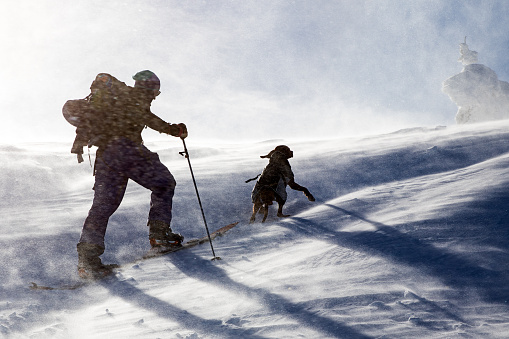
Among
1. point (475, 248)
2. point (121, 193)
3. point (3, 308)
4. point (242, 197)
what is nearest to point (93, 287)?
point (3, 308)

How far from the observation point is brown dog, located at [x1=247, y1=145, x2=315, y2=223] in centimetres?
510

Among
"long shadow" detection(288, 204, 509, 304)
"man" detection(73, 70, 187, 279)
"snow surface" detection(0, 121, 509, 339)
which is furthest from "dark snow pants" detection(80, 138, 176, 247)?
"long shadow" detection(288, 204, 509, 304)

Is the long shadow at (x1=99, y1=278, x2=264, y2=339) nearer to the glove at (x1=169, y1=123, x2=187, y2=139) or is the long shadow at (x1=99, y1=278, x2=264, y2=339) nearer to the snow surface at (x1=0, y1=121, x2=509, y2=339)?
the snow surface at (x1=0, y1=121, x2=509, y2=339)

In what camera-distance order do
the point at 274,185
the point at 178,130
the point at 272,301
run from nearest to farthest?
1. the point at 272,301
2. the point at 178,130
3. the point at 274,185

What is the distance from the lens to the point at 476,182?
410 centimetres

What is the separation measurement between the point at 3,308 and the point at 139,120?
2038 millimetres

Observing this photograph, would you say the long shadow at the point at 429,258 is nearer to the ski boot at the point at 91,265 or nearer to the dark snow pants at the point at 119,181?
the dark snow pants at the point at 119,181

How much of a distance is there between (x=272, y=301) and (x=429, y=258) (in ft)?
3.39

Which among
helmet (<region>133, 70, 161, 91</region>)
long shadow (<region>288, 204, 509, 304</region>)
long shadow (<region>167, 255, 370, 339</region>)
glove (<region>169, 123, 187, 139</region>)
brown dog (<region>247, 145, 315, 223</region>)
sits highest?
helmet (<region>133, 70, 161, 91</region>)

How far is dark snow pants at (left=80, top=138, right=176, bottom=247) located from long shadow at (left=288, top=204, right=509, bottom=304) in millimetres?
1621

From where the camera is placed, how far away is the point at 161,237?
395 centimetres

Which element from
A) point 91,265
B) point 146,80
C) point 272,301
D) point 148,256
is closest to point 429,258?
point 272,301

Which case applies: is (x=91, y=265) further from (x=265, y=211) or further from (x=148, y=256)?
(x=265, y=211)

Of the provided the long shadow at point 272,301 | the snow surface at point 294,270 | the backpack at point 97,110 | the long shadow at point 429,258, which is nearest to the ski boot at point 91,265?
the snow surface at point 294,270
